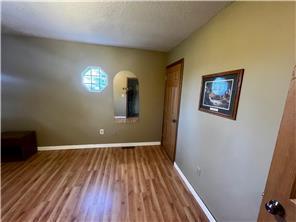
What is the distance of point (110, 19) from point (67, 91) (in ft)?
6.12

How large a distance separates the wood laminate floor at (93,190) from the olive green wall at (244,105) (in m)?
0.45

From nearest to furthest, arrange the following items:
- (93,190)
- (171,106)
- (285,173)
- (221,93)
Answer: (285,173), (221,93), (93,190), (171,106)

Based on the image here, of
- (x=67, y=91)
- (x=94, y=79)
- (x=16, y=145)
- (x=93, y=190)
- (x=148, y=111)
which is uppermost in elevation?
(x=94, y=79)

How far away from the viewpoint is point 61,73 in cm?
292

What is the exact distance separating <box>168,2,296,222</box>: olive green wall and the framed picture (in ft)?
0.18

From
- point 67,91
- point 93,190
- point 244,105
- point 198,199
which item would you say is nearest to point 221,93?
point 244,105

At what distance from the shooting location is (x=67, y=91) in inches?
118

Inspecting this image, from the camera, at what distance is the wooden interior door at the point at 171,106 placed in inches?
103

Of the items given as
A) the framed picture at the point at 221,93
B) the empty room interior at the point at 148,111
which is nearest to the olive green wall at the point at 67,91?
the empty room interior at the point at 148,111

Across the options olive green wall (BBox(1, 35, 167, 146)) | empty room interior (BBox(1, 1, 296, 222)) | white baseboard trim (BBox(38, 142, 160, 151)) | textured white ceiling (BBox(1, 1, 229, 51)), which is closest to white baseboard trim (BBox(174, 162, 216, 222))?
empty room interior (BBox(1, 1, 296, 222))

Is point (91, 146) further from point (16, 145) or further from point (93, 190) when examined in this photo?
point (93, 190)

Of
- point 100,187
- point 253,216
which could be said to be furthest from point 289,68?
point 100,187

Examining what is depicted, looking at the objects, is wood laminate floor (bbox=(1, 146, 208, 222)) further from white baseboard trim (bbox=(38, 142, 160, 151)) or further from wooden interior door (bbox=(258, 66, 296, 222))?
wooden interior door (bbox=(258, 66, 296, 222))

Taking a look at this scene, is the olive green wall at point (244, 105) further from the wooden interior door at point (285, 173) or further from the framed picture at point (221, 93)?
the wooden interior door at point (285, 173)
